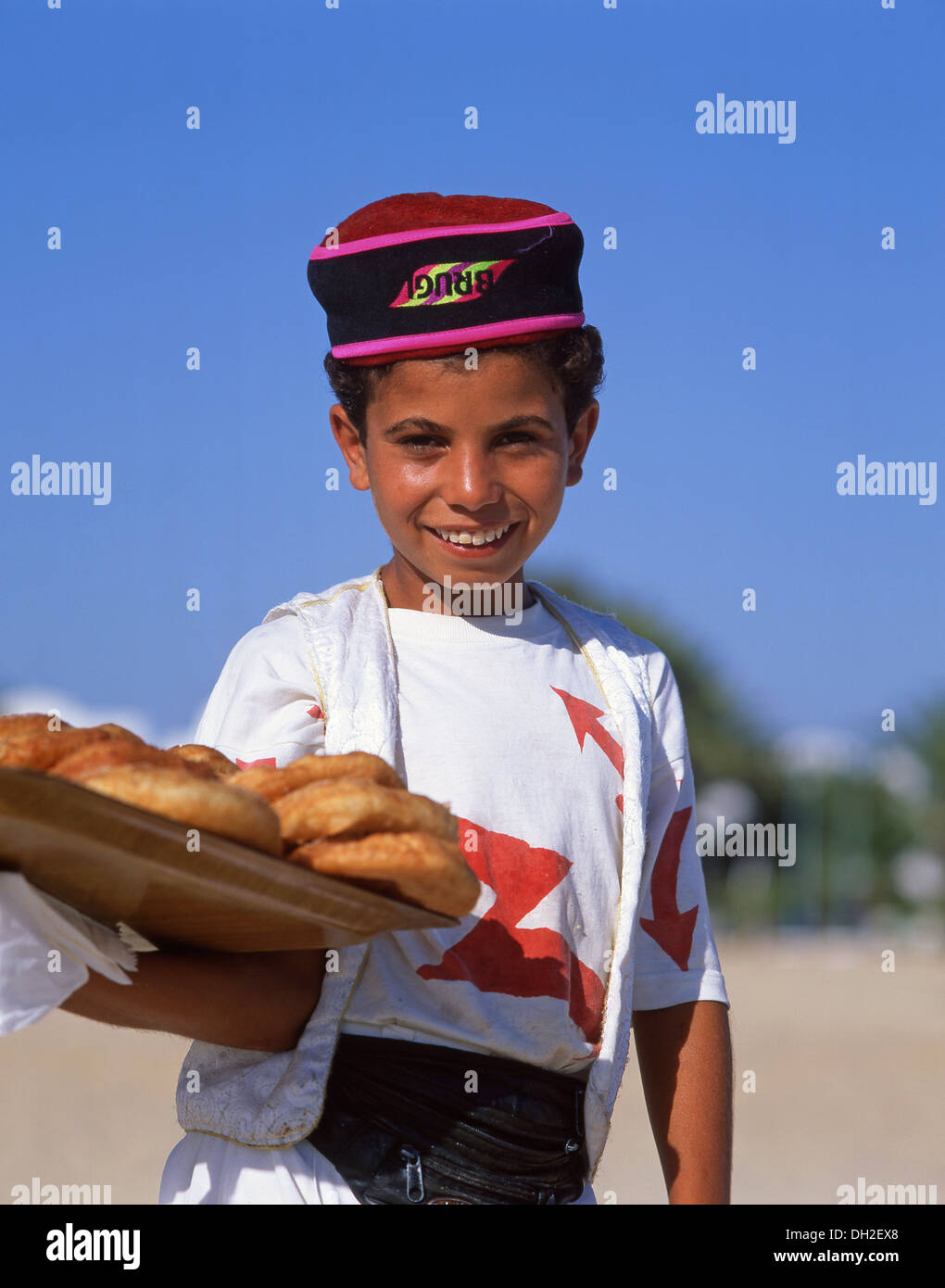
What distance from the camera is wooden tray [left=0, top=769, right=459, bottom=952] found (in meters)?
2.23

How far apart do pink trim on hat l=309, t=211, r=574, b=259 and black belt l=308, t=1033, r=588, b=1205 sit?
1626 mm

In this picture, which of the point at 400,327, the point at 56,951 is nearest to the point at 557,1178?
the point at 56,951

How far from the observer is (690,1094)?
10.8 ft


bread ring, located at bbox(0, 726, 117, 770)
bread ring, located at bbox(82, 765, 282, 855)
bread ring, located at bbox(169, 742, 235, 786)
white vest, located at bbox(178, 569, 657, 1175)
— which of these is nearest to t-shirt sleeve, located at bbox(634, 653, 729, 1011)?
A: white vest, located at bbox(178, 569, 657, 1175)

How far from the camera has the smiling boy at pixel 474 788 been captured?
2.87 m

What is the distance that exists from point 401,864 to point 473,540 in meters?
1.02

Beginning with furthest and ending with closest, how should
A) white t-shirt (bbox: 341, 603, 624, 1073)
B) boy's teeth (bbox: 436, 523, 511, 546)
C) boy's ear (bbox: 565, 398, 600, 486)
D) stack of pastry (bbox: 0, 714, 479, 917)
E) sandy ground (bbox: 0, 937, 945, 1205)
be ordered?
sandy ground (bbox: 0, 937, 945, 1205) < boy's ear (bbox: 565, 398, 600, 486) < boy's teeth (bbox: 436, 523, 511, 546) < white t-shirt (bbox: 341, 603, 624, 1073) < stack of pastry (bbox: 0, 714, 479, 917)

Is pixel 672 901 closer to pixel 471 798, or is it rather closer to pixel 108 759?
pixel 471 798

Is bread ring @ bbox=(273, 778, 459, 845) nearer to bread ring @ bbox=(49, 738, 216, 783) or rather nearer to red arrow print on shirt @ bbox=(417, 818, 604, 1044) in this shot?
bread ring @ bbox=(49, 738, 216, 783)

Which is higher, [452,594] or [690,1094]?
[452,594]

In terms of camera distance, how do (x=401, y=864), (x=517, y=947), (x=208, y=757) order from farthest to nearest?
(x=517, y=947) < (x=208, y=757) < (x=401, y=864)

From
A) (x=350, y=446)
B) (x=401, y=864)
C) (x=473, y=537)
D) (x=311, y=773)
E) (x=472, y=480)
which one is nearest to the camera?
(x=401, y=864)

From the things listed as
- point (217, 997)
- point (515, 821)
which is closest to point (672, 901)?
point (515, 821)

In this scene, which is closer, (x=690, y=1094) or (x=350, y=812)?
(x=350, y=812)
